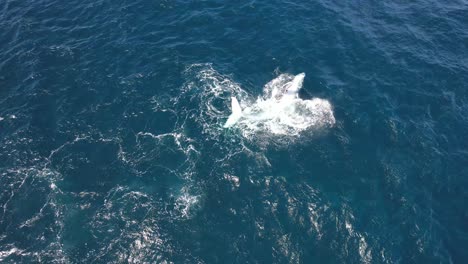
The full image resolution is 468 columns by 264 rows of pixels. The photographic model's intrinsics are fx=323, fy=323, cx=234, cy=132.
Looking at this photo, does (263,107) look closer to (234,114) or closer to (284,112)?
(284,112)

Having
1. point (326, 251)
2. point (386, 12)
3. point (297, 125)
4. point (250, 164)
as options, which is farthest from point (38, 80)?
point (386, 12)

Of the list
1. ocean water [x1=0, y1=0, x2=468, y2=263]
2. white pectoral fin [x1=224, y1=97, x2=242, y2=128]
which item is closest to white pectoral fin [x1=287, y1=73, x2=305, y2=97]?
ocean water [x1=0, y1=0, x2=468, y2=263]

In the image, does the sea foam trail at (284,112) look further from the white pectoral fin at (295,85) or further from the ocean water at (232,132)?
the ocean water at (232,132)

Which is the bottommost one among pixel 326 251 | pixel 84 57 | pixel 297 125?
pixel 326 251

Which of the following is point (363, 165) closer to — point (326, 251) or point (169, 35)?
point (326, 251)

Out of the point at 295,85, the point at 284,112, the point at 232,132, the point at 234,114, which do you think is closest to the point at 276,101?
the point at 284,112

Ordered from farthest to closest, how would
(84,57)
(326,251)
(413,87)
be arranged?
(84,57), (413,87), (326,251)
